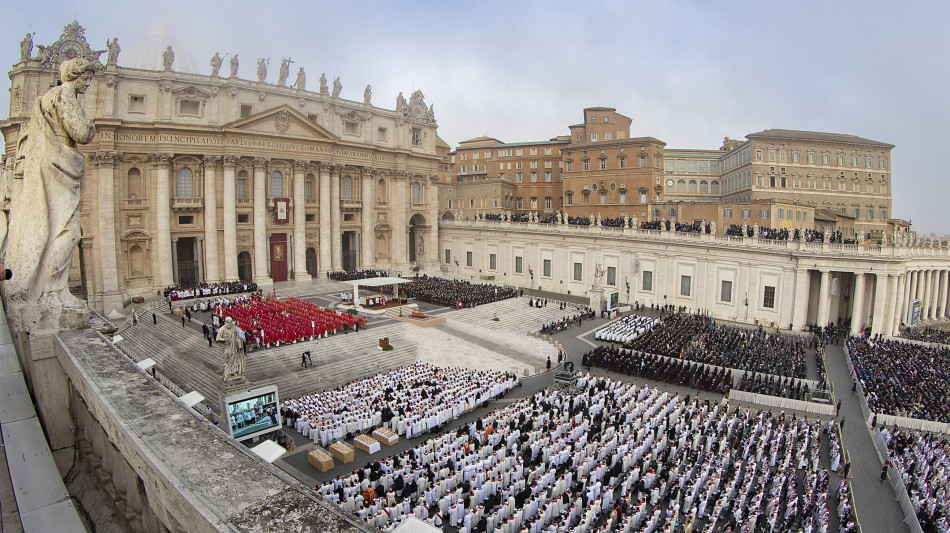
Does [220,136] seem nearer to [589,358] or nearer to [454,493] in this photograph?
[589,358]

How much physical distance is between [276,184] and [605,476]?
142 ft

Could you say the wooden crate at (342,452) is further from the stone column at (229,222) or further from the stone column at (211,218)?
the stone column at (211,218)

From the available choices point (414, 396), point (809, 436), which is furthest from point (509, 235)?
point (809, 436)

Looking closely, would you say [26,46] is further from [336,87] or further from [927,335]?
[927,335]

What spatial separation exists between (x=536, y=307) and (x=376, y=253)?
74.6ft

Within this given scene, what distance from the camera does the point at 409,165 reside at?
62469 mm

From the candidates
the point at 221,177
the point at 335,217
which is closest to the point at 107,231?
the point at 221,177

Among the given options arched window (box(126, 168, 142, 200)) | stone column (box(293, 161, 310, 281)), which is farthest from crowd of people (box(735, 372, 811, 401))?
arched window (box(126, 168, 142, 200))

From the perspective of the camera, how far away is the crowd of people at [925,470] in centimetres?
1572

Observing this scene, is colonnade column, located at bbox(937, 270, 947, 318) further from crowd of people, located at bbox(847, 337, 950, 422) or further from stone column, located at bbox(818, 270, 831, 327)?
crowd of people, located at bbox(847, 337, 950, 422)

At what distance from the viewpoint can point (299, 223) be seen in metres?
51.8

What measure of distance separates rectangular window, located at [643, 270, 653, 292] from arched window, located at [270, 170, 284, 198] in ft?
114

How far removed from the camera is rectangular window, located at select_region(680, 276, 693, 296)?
149 ft

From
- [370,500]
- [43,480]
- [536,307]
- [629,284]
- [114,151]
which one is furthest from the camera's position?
[629,284]
